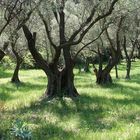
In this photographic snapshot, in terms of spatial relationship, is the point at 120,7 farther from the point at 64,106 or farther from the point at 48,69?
the point at 64,106

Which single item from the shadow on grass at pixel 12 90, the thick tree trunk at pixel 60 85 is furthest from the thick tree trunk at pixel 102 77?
the thick tree trunk at pixel 60 85

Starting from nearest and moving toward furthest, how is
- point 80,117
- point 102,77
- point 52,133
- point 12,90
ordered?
point 52,133 → point 80,117 → point 12,90 → point 102,77

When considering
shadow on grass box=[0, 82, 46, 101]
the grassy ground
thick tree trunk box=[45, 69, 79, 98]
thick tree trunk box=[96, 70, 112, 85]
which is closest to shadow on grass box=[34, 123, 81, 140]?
the grassy ground

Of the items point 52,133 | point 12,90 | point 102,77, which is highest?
point 102,77

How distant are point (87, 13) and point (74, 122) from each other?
1308cm

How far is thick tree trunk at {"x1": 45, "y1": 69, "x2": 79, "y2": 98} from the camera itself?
24641 millimetres

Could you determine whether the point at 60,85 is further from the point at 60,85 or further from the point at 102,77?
the point at 102,77

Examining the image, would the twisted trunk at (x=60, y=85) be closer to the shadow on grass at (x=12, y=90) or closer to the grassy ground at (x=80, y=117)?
the grassy ground at (x=80, y=117)

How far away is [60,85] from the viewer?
2488 centimetres

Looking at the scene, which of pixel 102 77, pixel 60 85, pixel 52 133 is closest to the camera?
pixel 52 133

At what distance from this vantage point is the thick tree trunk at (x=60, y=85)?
2464 cm

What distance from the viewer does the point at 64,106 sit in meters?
21.1

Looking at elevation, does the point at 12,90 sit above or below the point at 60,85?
below

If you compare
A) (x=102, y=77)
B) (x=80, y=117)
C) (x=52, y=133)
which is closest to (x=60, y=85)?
(x=80, y=117)
